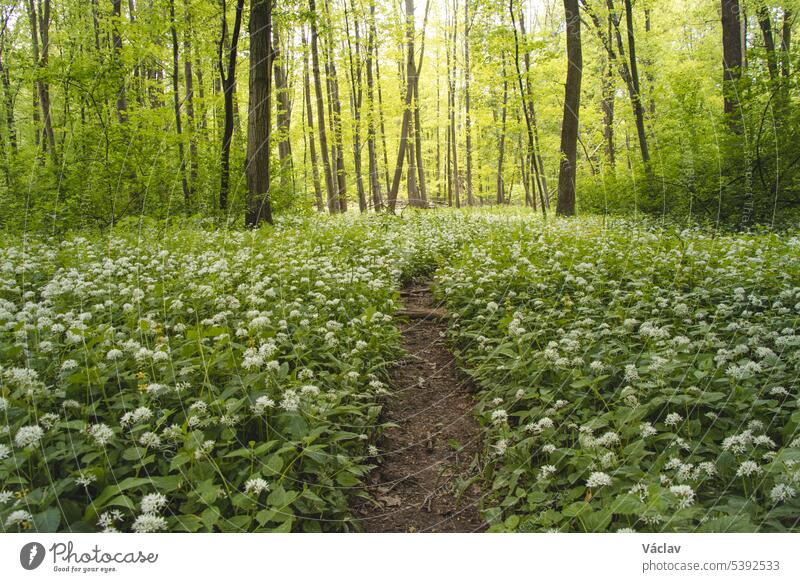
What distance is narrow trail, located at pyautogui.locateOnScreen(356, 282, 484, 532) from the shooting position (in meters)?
2.63

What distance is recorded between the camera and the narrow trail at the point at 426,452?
2.63m

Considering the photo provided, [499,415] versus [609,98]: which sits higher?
[609,98]

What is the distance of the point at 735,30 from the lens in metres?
9.45

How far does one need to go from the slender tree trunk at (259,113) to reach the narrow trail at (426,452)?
5.93 meters

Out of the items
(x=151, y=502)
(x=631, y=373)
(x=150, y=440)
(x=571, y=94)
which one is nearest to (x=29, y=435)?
(x=150, y=440)

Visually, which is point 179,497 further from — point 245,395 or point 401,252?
point 401,252

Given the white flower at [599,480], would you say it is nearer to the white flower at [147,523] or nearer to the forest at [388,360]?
the forest at [388,360]

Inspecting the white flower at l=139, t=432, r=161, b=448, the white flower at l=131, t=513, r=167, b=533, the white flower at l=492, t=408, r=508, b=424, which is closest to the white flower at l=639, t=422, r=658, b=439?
the white flower at l=492, t=408, r=508, b=424

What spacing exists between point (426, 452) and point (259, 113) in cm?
808

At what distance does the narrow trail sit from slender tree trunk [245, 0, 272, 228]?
5.93 meters

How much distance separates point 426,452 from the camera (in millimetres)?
3359

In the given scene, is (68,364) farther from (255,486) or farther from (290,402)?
(255,486)

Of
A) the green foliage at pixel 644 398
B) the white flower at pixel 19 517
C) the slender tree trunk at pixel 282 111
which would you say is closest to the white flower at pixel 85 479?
the white flower at pixel 19 517

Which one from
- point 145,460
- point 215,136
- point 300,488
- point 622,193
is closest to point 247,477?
point 300,488
